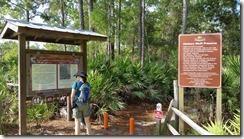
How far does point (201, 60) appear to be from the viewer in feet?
14.7

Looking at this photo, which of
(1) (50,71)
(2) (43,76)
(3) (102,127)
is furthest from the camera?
(3) (102,127)

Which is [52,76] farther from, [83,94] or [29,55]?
[83,94]

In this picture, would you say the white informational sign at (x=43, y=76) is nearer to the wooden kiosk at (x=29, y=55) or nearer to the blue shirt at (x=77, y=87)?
the wooden kiosk at (x=29, y=55)

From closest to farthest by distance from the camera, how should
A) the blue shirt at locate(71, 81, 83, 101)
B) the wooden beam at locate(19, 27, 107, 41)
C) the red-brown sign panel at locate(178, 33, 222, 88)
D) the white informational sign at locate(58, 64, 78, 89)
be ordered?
the red-brown sign panel at locate(178, 33, 222, 88)
the wooden beam at locate(19, 27, 107, 41)
the blue shirt at locate(71, 81, 83, 101)
the white informational sign at locate(58, 64, 78, 89)

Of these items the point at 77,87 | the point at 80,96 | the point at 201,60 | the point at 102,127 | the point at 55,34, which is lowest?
the point at 102,127

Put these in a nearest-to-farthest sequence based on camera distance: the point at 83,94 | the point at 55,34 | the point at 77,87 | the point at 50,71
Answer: the point at 83,94, the point at 77,87, the point at 55,34, the point at 50,71

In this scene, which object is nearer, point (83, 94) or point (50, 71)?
point (83, 94)

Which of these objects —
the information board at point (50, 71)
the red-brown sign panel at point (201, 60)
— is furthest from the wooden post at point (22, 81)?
the red-brown sign panel at point (201, 60)

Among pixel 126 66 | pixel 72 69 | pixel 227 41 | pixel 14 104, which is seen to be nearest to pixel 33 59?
pixel 72 69

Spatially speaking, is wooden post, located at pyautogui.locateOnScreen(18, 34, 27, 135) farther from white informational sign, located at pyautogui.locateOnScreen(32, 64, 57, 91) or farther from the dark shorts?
the dark shorts

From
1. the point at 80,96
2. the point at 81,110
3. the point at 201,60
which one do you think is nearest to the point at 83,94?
the point at 80,96

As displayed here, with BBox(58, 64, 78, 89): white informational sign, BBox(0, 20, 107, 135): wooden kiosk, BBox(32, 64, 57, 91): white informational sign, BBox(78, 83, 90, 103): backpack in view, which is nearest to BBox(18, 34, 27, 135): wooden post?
BBox(0, 20, 107, 135): wooden kiosk

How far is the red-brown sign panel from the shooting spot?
4406mm

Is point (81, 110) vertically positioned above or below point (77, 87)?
below
